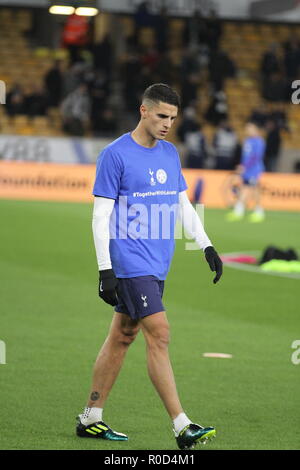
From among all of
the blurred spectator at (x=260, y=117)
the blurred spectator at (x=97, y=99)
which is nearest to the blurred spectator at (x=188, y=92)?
the blurred spectator at (x=260, y=117)

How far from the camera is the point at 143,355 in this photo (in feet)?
33.3

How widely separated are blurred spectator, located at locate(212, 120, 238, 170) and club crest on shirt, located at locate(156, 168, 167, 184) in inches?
998

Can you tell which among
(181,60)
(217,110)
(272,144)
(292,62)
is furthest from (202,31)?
Result: (272,144)

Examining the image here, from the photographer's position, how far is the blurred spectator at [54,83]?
33.7m

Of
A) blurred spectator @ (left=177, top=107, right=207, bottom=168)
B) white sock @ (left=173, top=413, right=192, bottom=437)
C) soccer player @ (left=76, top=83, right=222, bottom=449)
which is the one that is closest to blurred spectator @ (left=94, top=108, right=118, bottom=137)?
blurred spectator @ (left=177, top=107, right=207, bottom=168)

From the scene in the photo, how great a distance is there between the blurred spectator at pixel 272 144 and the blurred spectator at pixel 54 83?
6739mm

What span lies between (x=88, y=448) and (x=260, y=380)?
273 centimetres

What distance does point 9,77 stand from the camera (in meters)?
36.2

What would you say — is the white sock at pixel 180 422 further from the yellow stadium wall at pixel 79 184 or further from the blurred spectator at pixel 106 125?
the blurred spectator at pixel 106 125

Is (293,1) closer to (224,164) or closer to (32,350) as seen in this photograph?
(224,164)

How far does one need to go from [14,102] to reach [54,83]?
155cm

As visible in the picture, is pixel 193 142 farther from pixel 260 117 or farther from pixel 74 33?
pixel 74 33

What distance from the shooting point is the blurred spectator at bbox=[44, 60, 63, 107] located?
33.7m
